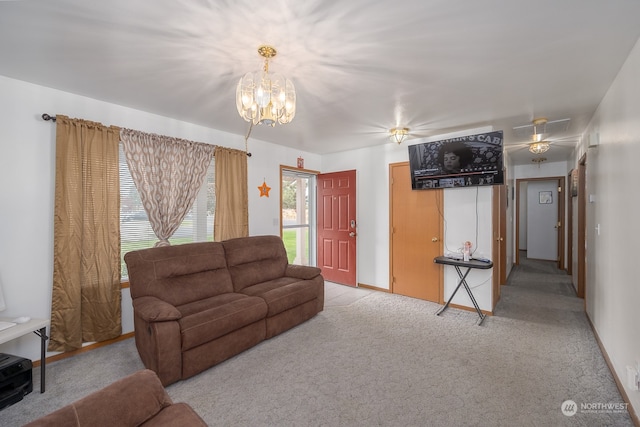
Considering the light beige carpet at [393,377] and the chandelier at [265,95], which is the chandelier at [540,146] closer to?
the light beige carpet at [393,377]

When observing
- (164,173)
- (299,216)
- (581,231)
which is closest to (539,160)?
(581,231)

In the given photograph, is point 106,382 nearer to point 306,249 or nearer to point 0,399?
point 0,399

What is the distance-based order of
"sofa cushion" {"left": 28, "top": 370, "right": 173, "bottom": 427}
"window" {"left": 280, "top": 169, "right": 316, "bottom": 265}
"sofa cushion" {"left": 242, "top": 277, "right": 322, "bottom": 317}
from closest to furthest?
"sofa cushion" {"left": 28, "top": 370, "right": 173, "bottom": 427}
"sofa cushion" {"left": 242, "top": 277, "right": 322, "bottom": 317}
"window" {"left": 280, "top": 169, "right": 316, "bottom": 265}

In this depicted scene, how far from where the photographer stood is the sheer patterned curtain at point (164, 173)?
300 centimetres

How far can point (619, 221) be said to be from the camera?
2188 mm

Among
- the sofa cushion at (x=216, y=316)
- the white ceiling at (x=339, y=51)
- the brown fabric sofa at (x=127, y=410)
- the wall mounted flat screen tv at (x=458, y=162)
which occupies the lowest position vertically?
the sofa cushion at (x=216, y=316)

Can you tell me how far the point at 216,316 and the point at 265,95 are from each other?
1.87 m

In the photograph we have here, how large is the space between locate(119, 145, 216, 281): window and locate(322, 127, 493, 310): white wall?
2492mm

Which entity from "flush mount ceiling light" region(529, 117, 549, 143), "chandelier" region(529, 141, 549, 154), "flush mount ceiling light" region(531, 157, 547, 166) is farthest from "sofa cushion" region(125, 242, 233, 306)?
"flush mount ceiling light" region(531, 157, 547, 166)

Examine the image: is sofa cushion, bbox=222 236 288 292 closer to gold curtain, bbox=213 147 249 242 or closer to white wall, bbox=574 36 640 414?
gold curtain, bbox=213 147 249 242

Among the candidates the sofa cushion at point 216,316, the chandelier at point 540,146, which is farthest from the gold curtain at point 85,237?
the chandelier at point 540,146

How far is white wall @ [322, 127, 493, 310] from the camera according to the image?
12.4ft

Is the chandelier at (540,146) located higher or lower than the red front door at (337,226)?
higher

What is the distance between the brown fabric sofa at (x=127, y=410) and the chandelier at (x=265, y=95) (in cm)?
165
